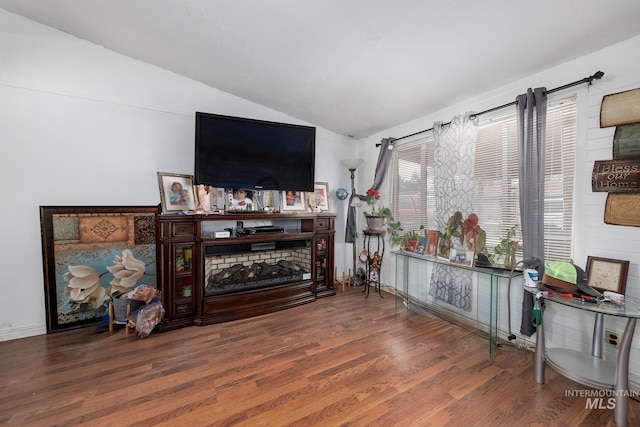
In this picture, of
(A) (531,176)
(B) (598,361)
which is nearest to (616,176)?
(A) (531,176)

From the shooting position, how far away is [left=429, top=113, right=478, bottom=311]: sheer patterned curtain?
2498 mm

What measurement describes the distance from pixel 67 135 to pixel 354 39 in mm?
2795

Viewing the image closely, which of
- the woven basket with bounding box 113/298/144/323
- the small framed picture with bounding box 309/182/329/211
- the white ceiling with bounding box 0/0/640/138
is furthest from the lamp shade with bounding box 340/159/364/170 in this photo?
the woven basket with bounding box 113/298/144/323

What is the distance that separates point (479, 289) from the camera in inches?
95.9

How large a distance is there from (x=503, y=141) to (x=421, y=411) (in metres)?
2.38

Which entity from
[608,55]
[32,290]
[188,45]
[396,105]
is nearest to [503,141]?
[608,55]

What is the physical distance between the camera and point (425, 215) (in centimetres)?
307

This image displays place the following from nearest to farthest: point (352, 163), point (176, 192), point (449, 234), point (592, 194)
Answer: point (592, 194)
point (449, 234)
point (176, 192)
point (352, 163)

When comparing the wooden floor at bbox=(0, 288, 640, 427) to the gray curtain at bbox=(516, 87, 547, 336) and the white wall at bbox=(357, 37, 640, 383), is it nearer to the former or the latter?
the white wall at bbox=(357, 37, 640, 383)

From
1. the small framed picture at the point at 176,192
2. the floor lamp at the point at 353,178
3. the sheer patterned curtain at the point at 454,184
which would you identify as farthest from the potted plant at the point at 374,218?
the small framed picture at the point at 176,192

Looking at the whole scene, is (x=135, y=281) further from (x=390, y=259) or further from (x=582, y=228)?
(x=582, y=228)

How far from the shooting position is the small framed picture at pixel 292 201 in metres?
3.27

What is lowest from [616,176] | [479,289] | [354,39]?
[479,289]

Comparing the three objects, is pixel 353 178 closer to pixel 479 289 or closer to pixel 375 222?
pixel 375 222
